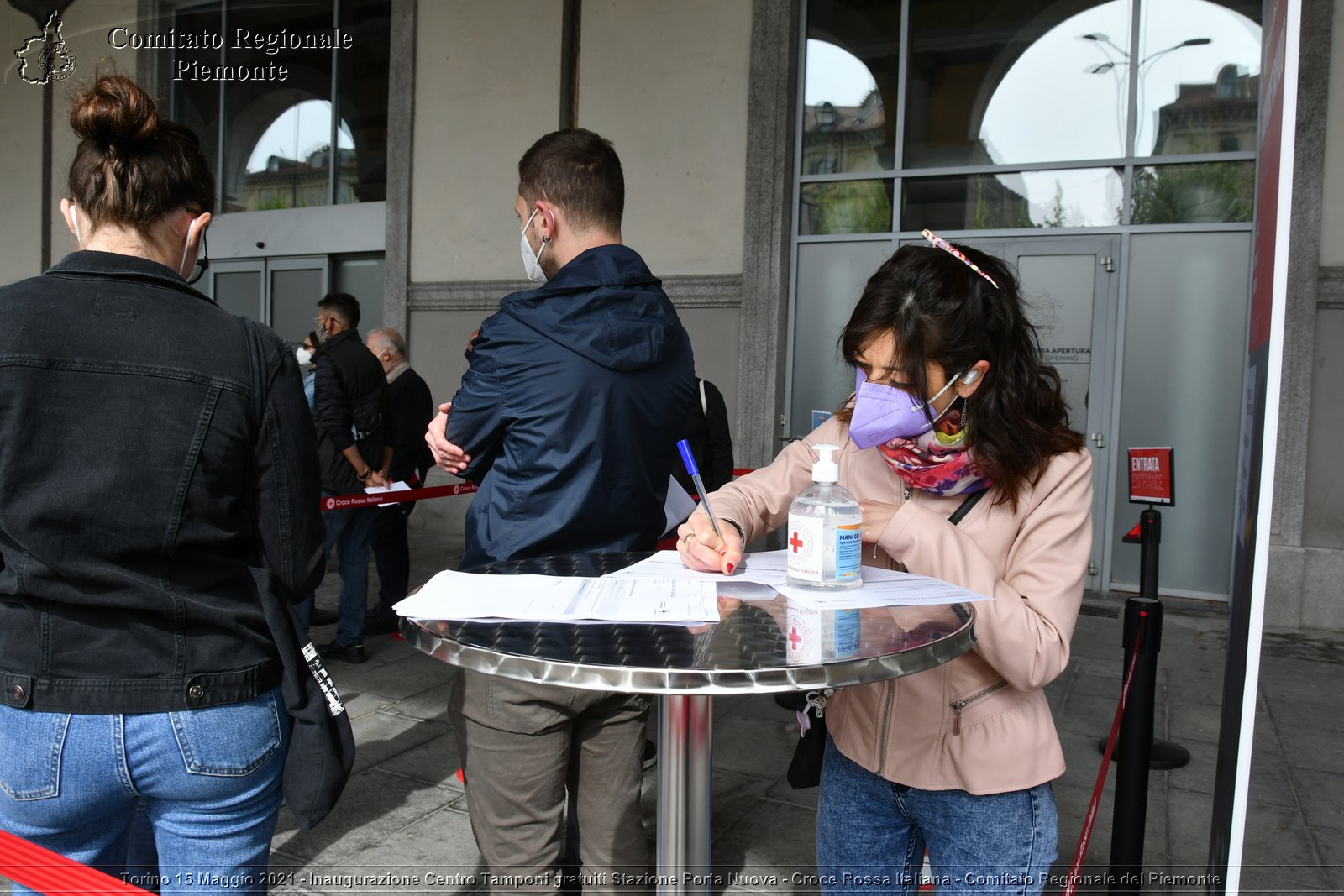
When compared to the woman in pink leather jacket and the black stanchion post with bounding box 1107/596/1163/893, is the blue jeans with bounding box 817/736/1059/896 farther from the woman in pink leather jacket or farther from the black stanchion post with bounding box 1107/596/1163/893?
the black stanchion post with bounding box 1107/596/1163/893

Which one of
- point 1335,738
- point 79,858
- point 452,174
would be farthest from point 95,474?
point 452,174

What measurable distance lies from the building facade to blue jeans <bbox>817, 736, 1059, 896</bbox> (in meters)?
4.99

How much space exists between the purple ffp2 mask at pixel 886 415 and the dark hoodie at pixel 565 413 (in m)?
0.57

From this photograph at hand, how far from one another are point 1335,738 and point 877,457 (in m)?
3.71

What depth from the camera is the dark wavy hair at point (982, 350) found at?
59.9 inches

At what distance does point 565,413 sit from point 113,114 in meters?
0.94

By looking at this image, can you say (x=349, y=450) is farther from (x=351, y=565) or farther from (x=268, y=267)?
(x=268, y=267)

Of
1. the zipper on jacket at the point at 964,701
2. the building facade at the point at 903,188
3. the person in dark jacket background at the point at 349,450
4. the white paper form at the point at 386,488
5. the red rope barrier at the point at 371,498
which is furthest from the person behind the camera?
the building facade at the point at 903,188

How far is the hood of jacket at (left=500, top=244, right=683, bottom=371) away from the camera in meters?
1.98

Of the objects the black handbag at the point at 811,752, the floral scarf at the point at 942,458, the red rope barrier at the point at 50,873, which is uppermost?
the floral scarf at the point at 942,458

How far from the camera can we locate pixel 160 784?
4.89 feet

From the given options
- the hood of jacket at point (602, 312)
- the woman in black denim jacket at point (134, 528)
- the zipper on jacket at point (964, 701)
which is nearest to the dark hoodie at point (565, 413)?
the hood of jacket at point (602, 312)

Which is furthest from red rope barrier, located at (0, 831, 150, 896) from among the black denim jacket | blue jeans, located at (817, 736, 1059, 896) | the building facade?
the building facade

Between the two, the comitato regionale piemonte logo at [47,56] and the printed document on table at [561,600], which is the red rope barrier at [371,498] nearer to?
the printed document on table at [561,600]
